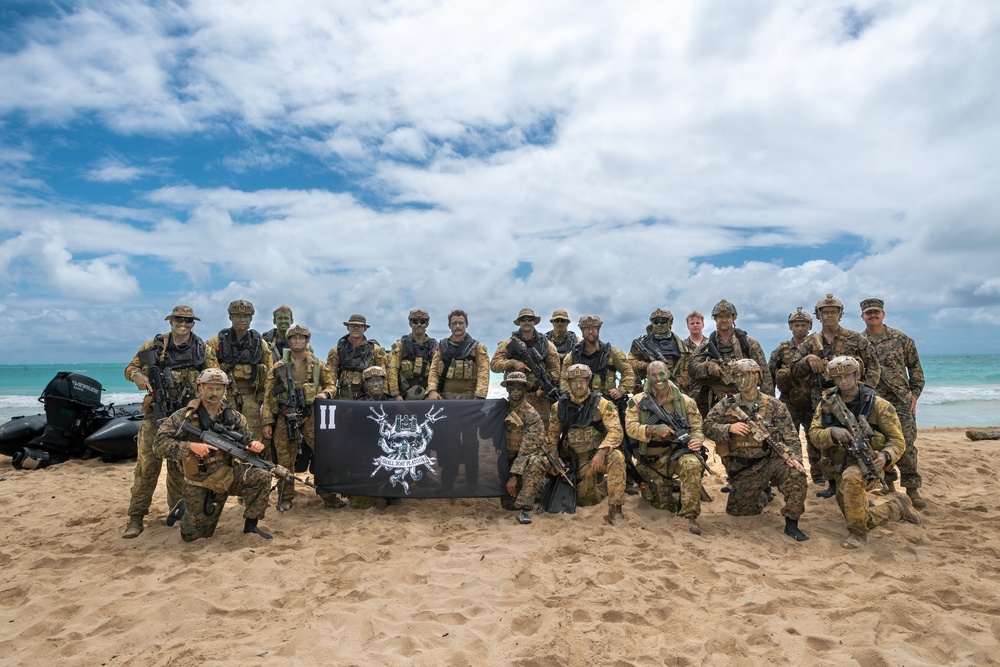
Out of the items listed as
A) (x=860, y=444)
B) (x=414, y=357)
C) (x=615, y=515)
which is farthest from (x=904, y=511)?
(x=414, y=357)

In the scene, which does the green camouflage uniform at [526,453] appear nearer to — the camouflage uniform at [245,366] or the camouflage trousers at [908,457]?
the camouflage uniform at [245,366]

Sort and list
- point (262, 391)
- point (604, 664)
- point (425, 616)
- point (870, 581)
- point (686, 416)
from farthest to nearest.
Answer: point (262, 391) → point (686, 416) → point (870, 581) → point (425, 616) → point (604, 664)

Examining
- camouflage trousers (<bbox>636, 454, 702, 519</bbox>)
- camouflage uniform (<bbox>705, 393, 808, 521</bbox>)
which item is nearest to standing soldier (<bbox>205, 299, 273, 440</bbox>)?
camouflage trousers (<bbox>636, 454, 702, 519</bbox>)

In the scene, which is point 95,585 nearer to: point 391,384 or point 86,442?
point 391,384

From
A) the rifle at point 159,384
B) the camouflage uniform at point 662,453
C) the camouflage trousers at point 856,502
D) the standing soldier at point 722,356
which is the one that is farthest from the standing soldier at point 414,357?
the camouflage trousers at point 856,502

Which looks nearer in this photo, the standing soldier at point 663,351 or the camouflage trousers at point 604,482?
the camouflage trousers at point 604,482

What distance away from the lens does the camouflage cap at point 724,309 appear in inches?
299

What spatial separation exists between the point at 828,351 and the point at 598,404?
2992mm

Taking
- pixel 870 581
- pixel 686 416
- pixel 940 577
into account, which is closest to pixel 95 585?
pixel 686 416

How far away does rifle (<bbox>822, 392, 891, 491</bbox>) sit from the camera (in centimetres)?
546

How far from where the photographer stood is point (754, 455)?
596 cm

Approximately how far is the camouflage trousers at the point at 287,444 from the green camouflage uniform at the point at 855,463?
564 centimetres

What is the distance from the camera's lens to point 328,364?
25.4ft

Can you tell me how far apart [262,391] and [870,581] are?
678 centimetres
